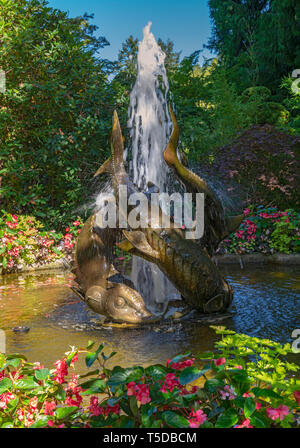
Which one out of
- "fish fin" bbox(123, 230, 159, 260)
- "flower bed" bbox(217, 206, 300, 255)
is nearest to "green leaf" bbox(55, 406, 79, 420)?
"fish fin" bbox(123, 230, 159, 260)

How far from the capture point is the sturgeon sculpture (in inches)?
157

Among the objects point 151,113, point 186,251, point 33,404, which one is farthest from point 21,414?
point 151,113

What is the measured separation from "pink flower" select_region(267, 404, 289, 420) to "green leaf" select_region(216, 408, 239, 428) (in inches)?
5.7

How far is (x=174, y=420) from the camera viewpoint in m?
1.68

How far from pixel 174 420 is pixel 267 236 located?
22.9ft

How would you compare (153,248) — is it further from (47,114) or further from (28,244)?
(47,114)

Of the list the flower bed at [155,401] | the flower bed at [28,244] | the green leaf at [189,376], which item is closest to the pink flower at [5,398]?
the flower bed at [155,401]

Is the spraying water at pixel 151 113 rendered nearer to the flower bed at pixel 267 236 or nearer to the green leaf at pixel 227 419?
the flower bed at pixel 267 236
